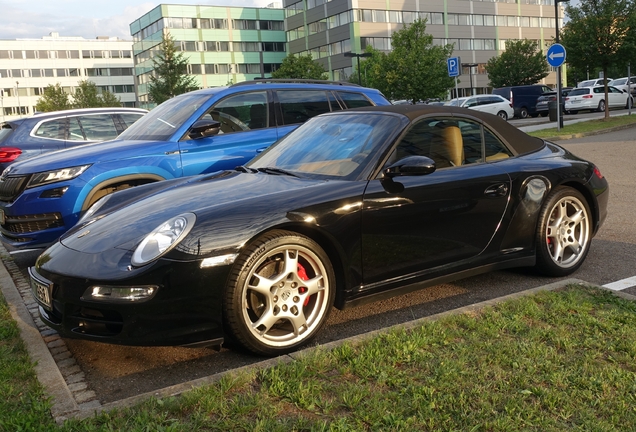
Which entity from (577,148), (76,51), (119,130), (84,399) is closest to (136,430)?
(84,399)

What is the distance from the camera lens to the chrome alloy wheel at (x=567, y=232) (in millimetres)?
5059

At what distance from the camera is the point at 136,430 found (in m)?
2.63

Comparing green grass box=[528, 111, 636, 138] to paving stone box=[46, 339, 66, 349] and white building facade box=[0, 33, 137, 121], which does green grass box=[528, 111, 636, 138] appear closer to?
paving stone box=[46, 339, 66, 349]

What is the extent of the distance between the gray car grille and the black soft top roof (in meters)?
3.36

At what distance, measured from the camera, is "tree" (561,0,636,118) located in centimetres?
2420

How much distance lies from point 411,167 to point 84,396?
2.30 m

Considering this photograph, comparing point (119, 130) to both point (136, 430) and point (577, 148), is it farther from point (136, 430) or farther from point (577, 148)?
point (577, 148)

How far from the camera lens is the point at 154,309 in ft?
11.0

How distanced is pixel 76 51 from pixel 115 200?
11939cm

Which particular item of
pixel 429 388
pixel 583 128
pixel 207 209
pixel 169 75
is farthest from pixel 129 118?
pixel 169 75

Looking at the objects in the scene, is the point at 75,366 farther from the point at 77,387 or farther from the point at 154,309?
the point at 154,309

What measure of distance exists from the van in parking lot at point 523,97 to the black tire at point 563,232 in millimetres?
32945

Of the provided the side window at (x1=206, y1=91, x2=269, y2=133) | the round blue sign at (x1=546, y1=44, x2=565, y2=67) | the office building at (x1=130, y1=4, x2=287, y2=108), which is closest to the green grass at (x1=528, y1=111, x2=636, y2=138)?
the round blue sign at (x1=546, y1=44, x2=565, y2=67)

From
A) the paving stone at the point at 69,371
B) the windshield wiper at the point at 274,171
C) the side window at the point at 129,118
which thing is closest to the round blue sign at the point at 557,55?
the side window at the point at 129,118
